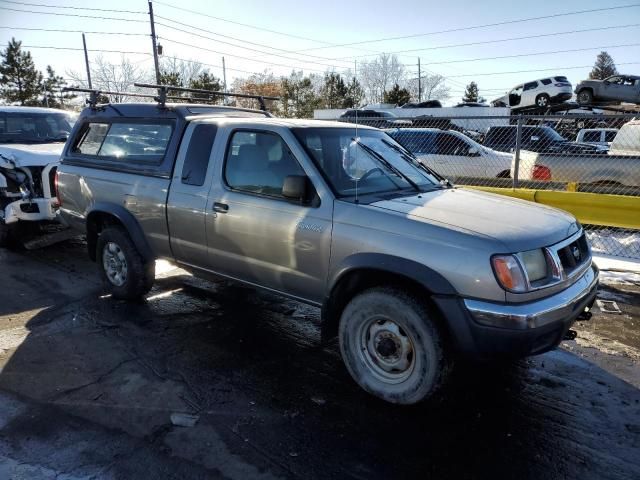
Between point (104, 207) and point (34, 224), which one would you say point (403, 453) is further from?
point (34, 224)

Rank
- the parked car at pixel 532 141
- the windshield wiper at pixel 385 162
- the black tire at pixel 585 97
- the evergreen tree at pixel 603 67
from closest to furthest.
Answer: the windshield wiper at pixel 385 162, the parked car at pixel 532 141, the black tire at pixel 585 97, the evergreen tree at pixel 603 67

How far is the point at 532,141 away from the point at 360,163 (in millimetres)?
12120

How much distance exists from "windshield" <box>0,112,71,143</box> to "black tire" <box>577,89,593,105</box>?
88.2 feet

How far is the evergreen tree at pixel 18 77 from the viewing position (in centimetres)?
5075

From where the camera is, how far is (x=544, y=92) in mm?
30219

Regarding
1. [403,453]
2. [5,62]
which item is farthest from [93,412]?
[5,62]

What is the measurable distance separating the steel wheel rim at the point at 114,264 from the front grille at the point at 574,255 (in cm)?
401

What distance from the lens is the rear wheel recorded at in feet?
88.5

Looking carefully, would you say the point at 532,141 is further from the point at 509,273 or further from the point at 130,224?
the point at 509,273

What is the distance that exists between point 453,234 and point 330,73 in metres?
52.6

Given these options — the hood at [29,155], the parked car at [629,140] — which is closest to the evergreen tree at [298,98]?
the parked car at [629,140]

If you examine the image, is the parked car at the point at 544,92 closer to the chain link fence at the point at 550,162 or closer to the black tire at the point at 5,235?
the chain link fence at the point at 550,162

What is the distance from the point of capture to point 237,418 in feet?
10.3

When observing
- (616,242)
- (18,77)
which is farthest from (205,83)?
(616,242)
